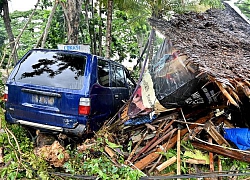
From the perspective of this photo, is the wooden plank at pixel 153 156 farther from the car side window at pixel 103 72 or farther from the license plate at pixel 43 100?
the license plate at pixel 43 100

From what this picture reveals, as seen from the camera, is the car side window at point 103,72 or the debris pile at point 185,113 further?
the car side window at point 103,72

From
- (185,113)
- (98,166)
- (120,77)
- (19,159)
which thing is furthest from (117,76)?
(19,159)

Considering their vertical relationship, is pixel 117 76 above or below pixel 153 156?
above

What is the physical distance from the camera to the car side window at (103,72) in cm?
522

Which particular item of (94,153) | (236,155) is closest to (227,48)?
(236,155)

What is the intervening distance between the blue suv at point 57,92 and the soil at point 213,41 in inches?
68.9

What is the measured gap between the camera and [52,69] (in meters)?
4.88

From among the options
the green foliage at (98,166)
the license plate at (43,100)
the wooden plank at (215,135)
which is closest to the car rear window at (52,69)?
the license plate at (43,100)

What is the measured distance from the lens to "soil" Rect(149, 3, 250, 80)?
417 centimetres

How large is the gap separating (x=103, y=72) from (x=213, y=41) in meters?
2.56

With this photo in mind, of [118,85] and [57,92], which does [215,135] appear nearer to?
[118,85]

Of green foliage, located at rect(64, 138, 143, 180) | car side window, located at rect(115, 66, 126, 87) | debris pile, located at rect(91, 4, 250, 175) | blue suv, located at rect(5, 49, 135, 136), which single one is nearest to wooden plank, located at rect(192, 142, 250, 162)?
debris pile, located at rect(91, 4, 250, 175)

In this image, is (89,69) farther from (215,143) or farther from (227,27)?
(227,27)

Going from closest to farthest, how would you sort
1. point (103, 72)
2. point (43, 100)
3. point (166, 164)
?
point (166, 164), point (43, 100), point (103, 72)
